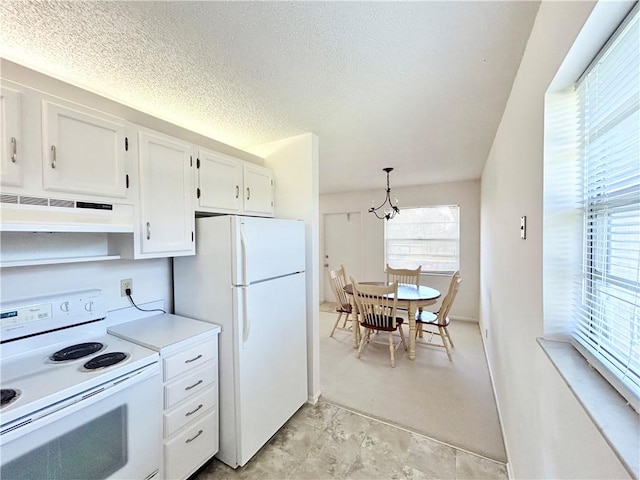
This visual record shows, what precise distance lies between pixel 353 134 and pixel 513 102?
1195 mm

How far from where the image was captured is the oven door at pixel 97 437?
100 cm

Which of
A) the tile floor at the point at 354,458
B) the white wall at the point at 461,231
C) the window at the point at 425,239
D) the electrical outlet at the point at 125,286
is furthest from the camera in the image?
the window at the point at 425,239

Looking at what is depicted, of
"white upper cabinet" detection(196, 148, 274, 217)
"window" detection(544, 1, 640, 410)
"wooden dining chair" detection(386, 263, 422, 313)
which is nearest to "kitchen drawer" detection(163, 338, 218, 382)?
"white upper cabinet" detection(196, 148, 274, 217)

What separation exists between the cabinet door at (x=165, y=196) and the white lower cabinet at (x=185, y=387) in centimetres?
51

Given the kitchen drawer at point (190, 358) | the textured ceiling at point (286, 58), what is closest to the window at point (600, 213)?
the textured ceiling at point (286, 58)

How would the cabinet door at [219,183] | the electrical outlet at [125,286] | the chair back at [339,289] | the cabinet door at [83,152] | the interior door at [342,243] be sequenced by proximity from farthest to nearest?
the interior door at [342,243] → the chair back at [339,289] → the cabinet door at [219,183] → the electrical outlet at [125,286] → the cabinet door at [83,152]

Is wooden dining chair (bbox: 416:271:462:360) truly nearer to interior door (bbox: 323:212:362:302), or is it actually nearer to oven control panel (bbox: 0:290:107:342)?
interior door (bbox: 323:212:362:302)

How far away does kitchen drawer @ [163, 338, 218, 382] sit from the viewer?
1470 mm

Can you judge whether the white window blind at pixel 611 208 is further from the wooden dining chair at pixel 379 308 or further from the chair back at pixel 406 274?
the chair back at pixel 406 274

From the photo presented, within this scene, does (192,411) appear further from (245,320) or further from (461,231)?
(461,231)

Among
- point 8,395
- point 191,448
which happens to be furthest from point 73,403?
point 191,448

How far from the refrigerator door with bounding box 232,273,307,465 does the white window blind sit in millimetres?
1604

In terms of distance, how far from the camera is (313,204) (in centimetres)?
235

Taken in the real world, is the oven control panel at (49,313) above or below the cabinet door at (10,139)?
below
